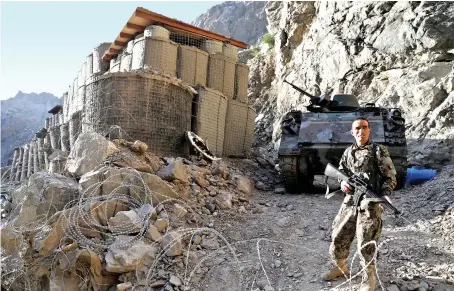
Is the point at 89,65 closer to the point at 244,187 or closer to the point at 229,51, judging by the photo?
the point at 229,51

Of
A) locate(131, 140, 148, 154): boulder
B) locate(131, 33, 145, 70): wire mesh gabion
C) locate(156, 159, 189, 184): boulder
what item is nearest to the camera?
locate(156, 159, 189, 184): boulder

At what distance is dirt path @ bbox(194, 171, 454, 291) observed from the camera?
3.88m

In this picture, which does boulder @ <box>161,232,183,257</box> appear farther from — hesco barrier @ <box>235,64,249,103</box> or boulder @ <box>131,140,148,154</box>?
hesco barrier @ <box>235,64,249,103</box>

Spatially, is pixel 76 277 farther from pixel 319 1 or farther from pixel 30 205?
pixel 319 1

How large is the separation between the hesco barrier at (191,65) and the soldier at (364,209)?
274 inches

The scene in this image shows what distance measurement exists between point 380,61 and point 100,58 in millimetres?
9736

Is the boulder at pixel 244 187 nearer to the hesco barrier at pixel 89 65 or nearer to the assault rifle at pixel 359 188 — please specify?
the assault rifle at pixel 359 188

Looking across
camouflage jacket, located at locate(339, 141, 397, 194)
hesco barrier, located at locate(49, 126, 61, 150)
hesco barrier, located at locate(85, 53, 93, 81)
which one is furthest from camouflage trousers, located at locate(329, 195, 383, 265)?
hesco barrier, located at locate(85, 53, 93, 81)

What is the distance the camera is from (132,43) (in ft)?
35.8

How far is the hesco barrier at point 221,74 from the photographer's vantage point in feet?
35.6

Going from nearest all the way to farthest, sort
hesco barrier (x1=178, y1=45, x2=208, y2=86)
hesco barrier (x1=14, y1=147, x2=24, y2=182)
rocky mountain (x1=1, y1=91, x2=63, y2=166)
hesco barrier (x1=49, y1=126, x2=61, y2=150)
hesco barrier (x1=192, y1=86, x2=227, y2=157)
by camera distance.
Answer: hesco barrier (x1=192, y1=86, x2=227, y2=157) < hesco barrier (x1=178, y1=45, x2=208, y2=86) < hesco barrier (x1=49, y1=126, x2=61, y2=150) < hesco barrier (x1=14, y1=147, x2=24, y2=182) < rocky mountain (x1=1, y1=91, x2=63, y2=166)

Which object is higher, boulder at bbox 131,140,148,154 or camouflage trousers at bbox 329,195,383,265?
boulder at bbox 131,140,148,154

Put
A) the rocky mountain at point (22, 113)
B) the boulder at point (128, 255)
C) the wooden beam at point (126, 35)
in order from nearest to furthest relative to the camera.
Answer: the boulder at point (128, 255) < the wooden beam at point (126, 35) < the rocky mountain at point (22, 113)

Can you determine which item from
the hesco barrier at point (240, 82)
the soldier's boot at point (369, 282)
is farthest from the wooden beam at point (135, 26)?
the soldier's boot at point (369, 282)
